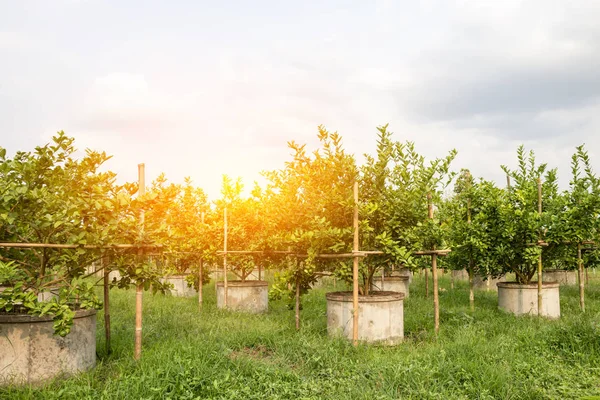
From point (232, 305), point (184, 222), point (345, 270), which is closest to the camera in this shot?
point (345, 270)

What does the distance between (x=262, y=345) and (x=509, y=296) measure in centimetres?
709

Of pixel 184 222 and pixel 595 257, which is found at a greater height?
pixel 184 222

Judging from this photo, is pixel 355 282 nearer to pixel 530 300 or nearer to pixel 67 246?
pixel 67 246

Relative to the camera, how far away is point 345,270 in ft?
30.0

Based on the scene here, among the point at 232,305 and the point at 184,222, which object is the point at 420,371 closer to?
the point at 232,305

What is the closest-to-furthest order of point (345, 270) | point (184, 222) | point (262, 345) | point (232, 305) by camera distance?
point (262, 345) < point (345, 270) < point (232, 305) < point (184, 222)

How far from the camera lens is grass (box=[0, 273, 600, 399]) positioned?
6.12 meters

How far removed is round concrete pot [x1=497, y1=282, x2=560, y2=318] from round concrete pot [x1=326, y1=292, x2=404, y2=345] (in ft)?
15.4

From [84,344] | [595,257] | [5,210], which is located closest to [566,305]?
[595,257]

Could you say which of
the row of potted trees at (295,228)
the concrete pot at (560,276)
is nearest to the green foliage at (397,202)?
the row of potted trees at (295,228)

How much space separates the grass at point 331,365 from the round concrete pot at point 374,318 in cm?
28

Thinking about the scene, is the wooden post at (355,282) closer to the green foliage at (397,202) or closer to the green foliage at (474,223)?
the green foliage at (397,202)

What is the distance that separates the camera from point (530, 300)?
1191 cm

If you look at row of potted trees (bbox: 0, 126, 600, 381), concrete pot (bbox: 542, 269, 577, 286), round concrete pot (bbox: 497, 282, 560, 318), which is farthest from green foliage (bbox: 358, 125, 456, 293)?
concrete pot (bbox: 542, 269, 577, 286)
